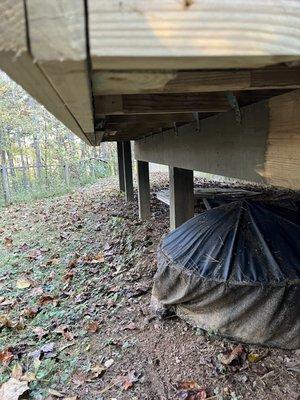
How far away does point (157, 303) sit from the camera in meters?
3.51

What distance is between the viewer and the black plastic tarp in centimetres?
274

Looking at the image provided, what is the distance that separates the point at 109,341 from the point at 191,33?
3.27 metres

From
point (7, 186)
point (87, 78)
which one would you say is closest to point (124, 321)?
point (87, 78)

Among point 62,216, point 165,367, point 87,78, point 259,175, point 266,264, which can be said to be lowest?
point 62,216

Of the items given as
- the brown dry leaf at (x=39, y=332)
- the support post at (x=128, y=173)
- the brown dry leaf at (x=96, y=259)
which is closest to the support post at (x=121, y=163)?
the support post at (x=128, y=173)

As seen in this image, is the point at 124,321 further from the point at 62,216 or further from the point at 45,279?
the point at 62,216

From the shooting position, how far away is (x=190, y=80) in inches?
33.3

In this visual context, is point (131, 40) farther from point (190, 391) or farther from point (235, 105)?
point (190, 391)

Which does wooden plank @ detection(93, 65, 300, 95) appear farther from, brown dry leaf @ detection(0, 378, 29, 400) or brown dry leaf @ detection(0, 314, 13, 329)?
brown dry leaf @ detection(0, 314, 13, 329)

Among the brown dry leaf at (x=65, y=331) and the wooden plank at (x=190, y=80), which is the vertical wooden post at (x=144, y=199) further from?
the wooden plank at (x=190, y=80)

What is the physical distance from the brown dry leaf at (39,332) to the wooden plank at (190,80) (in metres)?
3.40

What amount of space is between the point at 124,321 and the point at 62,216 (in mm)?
5785

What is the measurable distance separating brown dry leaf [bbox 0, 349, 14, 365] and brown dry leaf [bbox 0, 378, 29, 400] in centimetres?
31

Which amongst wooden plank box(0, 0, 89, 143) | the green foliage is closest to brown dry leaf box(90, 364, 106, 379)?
wooden plank box(0, 0, 89, 143)
